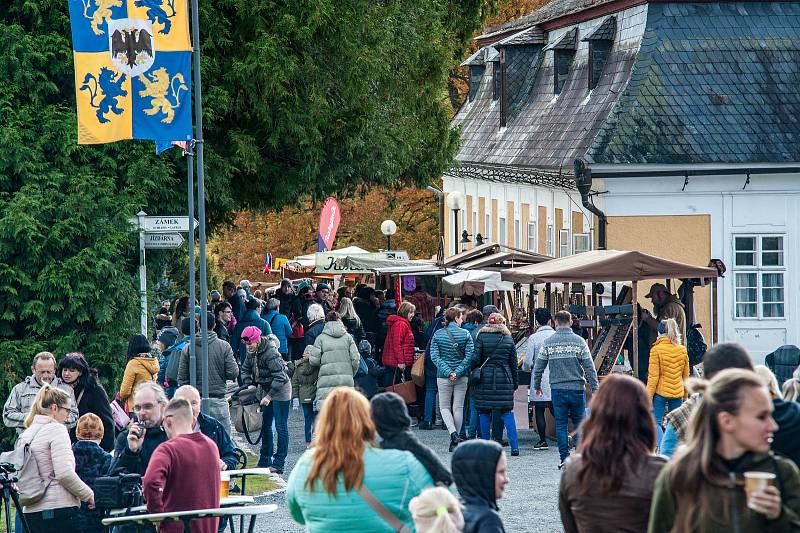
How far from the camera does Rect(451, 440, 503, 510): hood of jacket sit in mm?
6891

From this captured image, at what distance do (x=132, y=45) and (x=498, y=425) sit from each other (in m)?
6.08

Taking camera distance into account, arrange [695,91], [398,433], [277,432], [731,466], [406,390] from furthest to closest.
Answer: [695,91] < [406,390] < [277,432] < [398,433] < [731,466]

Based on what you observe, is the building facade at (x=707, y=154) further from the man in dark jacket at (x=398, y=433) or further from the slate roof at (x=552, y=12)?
Answer: the man in dark jacket at (x=398, y=433)

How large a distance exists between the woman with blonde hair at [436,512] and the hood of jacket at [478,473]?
32cm

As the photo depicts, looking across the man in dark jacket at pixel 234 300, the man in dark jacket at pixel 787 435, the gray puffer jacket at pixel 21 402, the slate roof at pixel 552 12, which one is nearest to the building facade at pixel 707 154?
the slate roof at pixel 552 12

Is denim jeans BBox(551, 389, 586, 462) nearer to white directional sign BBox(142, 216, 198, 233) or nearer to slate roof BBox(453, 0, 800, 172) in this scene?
white directional sign BBox(142, 216, 198, 233)

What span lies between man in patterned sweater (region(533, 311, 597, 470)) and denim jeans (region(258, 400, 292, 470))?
2.86 m

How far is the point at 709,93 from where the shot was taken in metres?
31.2

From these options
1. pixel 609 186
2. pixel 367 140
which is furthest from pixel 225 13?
pixel 609 186

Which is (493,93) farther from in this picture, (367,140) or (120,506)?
(120,506)

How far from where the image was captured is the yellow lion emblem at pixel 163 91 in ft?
53.3

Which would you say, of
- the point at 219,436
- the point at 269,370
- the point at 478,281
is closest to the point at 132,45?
the point at 269,370

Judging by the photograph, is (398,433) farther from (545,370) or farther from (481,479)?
(545,370)

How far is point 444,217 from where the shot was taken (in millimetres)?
48688
